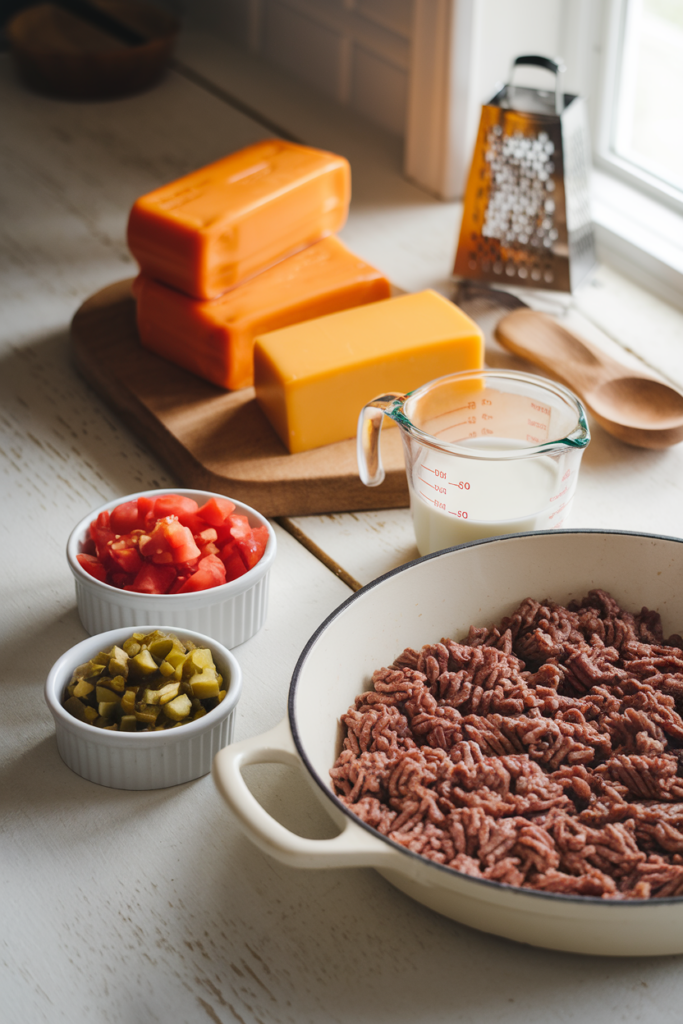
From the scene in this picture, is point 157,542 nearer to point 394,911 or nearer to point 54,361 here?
point 394,911

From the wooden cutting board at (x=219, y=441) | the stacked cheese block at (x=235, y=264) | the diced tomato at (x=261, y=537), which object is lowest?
the wooden cutting board at (x=219, y=441)

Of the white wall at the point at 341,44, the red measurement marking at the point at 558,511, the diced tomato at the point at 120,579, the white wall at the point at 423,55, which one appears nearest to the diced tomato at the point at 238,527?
the diced tomato at the point at 120,579

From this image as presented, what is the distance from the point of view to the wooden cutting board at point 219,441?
128 cm

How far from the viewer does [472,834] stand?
0.79m

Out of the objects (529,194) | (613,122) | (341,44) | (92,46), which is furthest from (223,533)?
(92,46)

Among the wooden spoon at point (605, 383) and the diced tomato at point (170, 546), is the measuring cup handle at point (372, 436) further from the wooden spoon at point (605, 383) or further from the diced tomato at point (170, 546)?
the wooden spoon at point (605, 383)

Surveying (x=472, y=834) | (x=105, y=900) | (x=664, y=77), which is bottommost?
(x=105, y=900)

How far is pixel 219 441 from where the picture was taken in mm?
1336

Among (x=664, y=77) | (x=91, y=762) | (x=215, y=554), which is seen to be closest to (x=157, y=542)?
(x=215, y=554)

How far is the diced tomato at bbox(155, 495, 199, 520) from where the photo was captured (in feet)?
3.45

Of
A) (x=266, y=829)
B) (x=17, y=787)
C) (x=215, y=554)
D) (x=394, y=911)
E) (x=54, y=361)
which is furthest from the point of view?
(x=54, y=361)

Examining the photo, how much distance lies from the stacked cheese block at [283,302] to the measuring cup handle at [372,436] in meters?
0.14

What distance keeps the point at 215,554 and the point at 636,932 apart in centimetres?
53

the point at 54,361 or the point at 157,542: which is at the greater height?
the point at 157,542
